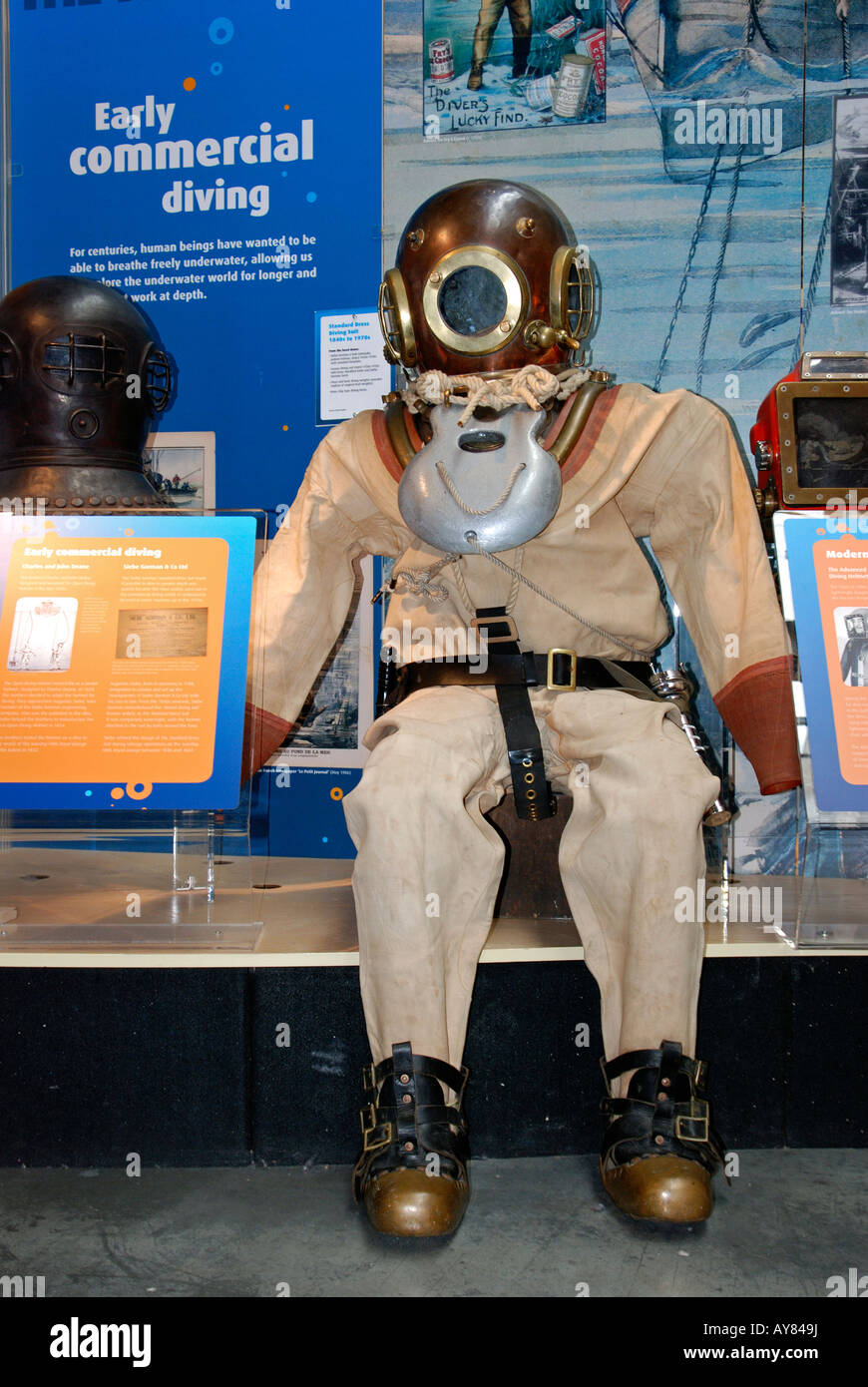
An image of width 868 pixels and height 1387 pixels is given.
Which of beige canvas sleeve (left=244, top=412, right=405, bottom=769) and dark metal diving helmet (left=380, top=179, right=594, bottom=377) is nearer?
dark metal diving helmet (left=380, top=179, right=594, bottom=377)

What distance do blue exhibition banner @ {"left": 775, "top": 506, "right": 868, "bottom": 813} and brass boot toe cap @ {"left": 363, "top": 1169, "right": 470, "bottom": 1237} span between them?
0.79m

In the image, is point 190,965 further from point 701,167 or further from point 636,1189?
point 701,167

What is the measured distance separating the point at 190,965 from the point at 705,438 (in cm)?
115

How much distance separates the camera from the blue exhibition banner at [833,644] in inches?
68.4

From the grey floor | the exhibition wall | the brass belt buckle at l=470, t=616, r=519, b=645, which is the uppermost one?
the exhibition wall

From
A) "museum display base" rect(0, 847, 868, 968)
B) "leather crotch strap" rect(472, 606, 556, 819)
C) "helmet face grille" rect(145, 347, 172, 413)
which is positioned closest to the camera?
"museum display base" rect(0, 847, 868, 968)

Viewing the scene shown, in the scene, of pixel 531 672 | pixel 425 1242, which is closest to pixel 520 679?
pixel 531 672

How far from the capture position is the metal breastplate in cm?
173

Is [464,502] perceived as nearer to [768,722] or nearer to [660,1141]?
[768,722]

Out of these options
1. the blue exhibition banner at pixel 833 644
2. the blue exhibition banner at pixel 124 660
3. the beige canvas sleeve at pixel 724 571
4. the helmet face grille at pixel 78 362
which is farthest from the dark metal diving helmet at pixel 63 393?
the blue exhibition banner at pixel 833 644

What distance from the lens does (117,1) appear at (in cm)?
274

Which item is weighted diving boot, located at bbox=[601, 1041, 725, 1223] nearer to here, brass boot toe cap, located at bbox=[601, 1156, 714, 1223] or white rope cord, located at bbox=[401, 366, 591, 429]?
brass boot toe cap, located at bbox=[601, 1156, 714, 1223]

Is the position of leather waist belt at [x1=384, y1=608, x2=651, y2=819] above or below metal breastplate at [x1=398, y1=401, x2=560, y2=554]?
below

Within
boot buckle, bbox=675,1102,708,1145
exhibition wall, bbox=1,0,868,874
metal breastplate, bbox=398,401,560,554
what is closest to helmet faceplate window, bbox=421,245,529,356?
metal breastplate, bbox=398,401,560,554
